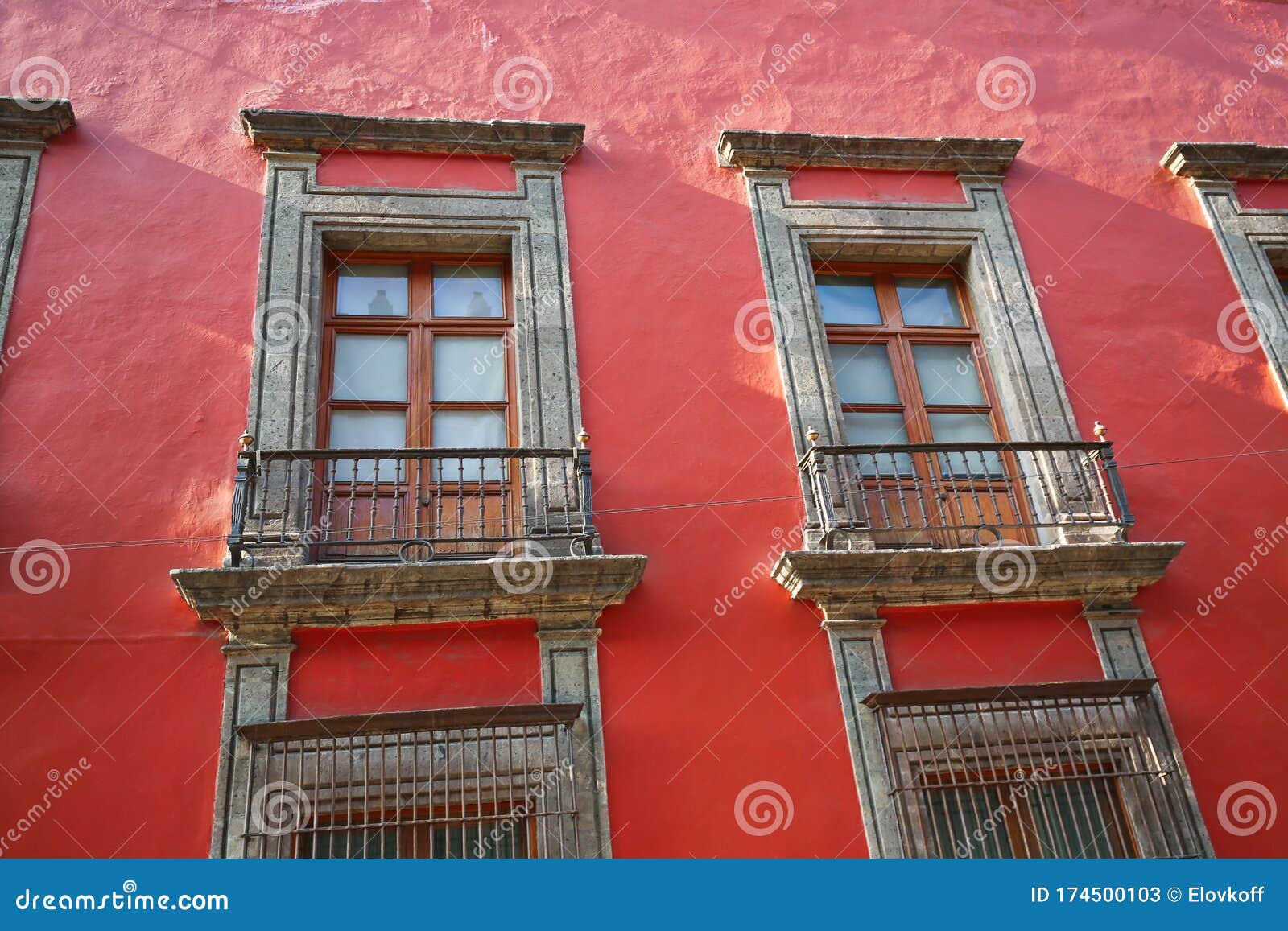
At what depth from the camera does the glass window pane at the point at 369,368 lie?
5.93m

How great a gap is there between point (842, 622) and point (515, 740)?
60.9 inches

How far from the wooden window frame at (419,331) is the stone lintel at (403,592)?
100cm

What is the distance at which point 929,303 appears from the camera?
262 inches

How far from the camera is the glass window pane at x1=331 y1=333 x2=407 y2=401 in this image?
233 inches

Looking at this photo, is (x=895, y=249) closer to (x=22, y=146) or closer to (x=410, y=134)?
(x=410, y=134)

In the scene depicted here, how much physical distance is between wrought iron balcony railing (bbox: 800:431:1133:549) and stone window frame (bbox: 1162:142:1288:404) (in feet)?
4.96

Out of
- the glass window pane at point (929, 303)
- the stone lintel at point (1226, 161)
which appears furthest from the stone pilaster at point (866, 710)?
the stone lintel at point (1226, 161)

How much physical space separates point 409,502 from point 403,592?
25.4 inches

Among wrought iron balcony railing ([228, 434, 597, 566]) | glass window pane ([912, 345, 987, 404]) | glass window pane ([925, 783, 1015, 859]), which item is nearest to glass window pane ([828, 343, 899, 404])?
glass window pane ([912, 345, 987, 404])

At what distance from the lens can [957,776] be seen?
16.2 ft

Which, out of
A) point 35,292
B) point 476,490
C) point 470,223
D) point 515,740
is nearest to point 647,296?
point 470,223

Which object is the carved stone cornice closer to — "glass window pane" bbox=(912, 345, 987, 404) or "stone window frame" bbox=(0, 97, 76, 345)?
"stone window frame" bbox=(0, 97, 76, 345)

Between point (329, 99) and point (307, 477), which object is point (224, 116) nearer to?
point (329, 99)

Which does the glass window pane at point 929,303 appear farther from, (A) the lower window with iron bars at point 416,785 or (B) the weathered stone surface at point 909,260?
(A) the lower window with iron bars at point 416,785
